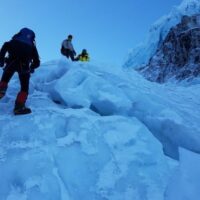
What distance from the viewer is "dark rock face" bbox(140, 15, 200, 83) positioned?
36.0 metres

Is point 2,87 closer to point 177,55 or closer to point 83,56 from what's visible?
point 83,56

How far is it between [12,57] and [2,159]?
207 cm

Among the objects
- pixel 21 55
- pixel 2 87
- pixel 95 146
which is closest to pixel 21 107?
pixel 2 87

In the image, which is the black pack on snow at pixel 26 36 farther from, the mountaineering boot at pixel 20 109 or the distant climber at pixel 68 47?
the distant climber at pixel 68 47

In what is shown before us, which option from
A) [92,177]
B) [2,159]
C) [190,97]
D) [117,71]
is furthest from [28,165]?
[190,97]

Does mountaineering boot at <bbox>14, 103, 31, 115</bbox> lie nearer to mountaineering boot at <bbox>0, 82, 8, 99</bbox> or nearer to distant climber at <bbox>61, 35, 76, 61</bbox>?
mountaineering boot at <bbox>0, 82, 8, 99</bbox>

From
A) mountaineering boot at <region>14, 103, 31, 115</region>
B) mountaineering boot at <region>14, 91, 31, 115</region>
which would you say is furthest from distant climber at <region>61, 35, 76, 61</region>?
mountaineering boot at <region>14, 103, 31, 115</region>

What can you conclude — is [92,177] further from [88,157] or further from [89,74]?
[89,74]

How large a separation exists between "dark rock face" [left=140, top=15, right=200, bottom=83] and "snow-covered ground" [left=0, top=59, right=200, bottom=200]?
26985mm

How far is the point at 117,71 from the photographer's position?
8.89 m

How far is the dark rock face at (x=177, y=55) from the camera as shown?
3603 centimetres

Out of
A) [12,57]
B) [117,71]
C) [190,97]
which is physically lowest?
[190,97]

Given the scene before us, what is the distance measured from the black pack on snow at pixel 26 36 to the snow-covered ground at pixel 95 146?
43.5 inches

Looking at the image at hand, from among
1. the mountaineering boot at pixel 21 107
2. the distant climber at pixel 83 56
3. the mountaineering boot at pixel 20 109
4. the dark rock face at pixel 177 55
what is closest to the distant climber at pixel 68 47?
the distant climber at pixel 83 56
